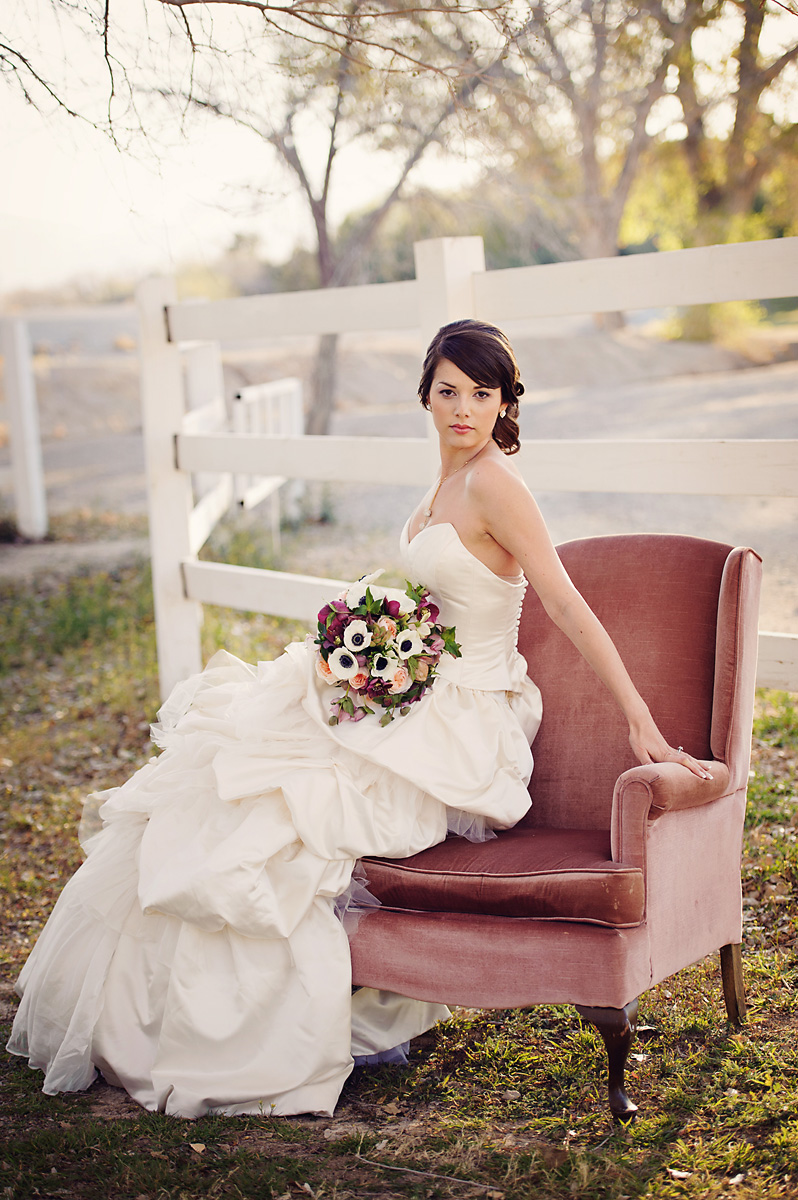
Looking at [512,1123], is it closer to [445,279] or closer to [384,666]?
[384,666]

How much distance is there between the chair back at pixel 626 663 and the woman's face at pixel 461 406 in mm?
607

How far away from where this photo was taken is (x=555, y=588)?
2.67 m

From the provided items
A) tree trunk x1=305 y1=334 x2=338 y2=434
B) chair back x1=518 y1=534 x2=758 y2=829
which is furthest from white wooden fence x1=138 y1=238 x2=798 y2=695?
tree trunk x1=305 y1=334 x2=338 y2=434

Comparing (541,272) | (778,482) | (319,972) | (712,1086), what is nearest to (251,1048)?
(319,972)

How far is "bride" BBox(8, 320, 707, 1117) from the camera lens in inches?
99.3

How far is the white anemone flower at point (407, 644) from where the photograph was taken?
2.71m

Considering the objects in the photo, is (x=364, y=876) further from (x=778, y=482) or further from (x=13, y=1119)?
(x=778, y=482)

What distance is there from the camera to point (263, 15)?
328 cm

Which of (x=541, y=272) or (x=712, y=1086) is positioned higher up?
(x=541, y=272)

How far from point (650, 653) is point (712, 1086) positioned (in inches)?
43.6

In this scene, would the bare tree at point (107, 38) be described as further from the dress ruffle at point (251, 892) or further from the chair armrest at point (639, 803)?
the chair armrest at point (639, 803)

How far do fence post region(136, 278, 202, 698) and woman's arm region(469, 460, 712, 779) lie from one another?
2.85 metres

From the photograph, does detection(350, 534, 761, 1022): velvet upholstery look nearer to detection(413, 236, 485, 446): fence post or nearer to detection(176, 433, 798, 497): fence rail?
detection(176, 433, 798, 497): fence rail

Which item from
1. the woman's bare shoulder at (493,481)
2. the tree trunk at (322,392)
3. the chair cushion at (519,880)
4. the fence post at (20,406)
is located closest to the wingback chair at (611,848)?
the chair cushion at (519,880)
